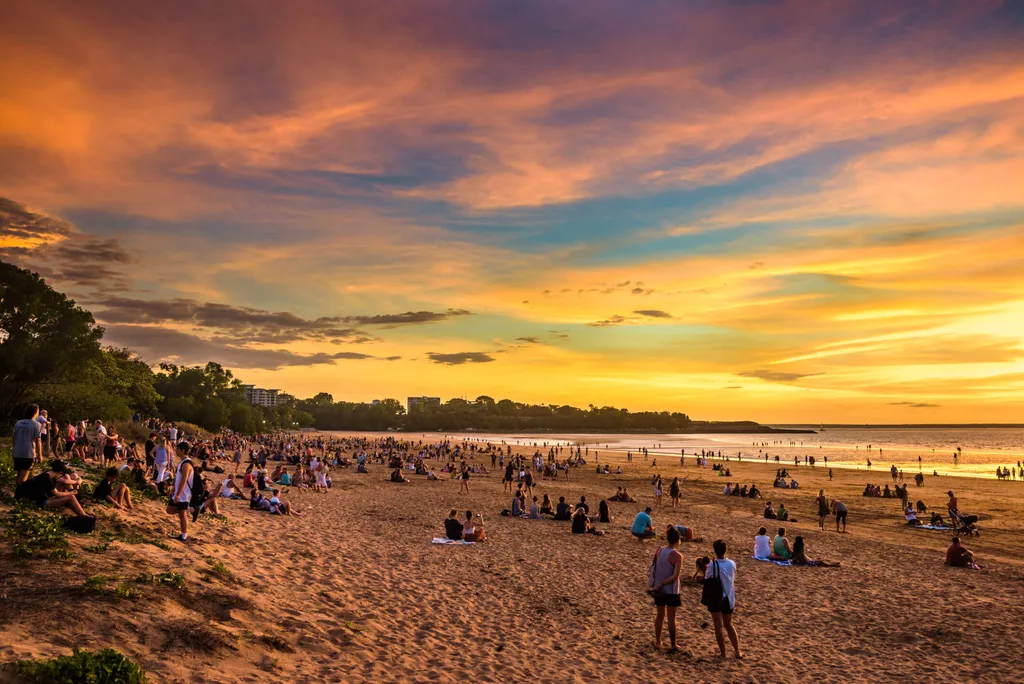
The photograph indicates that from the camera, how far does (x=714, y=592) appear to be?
32.6 feet

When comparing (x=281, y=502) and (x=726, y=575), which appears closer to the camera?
(x=726, y=575)

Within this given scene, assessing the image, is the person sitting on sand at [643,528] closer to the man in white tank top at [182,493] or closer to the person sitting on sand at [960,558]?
the person sitting on sand at [960,558]

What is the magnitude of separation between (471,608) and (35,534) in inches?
326

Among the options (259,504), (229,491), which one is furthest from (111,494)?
(229,491)

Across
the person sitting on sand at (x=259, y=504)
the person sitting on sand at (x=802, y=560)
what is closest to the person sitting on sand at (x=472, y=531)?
the person sitting on sand at (x=259, y=504)

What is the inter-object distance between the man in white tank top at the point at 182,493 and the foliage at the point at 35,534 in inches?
84.9

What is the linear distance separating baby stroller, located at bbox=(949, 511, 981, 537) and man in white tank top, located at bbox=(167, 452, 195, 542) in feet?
96.5

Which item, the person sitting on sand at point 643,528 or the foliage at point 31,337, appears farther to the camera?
the foliage at point 31,337

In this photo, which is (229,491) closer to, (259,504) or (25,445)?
(259,504)

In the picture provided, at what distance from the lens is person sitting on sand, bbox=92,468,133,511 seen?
14055mm

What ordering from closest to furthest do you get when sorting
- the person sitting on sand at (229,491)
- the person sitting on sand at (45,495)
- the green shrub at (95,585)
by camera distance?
the green shrub at (95,585) → the person sitting on sand at (45,495) → the person sitting on sand at (229,491)

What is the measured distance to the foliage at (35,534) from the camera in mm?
10156

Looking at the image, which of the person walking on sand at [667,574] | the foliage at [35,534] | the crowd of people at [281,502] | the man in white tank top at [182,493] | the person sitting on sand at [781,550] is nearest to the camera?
the person walking on sand at [667,574]

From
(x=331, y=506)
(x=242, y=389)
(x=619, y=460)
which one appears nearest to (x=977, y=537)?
(x=331, y=506)
